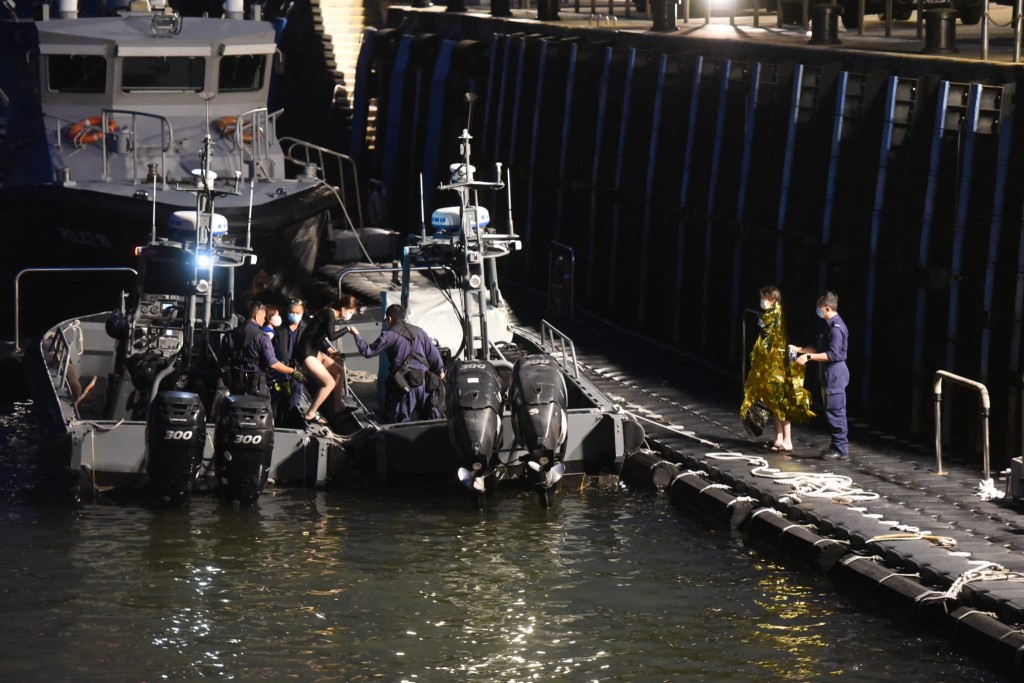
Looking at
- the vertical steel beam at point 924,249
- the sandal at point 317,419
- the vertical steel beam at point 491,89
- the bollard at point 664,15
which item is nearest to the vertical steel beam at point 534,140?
the vertical steel beam at point 491,89

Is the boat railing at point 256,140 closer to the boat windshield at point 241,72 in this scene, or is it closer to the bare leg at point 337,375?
the boat windshield at point 241,72

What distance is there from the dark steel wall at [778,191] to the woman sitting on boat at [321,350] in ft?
16.7

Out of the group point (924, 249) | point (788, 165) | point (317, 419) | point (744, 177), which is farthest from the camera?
point (744, 177)

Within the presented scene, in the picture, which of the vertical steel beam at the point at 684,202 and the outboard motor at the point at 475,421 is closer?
the outboard motor at the point at 475,421

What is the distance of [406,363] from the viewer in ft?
55.7

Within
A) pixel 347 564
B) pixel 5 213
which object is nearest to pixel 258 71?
pixel 5 213

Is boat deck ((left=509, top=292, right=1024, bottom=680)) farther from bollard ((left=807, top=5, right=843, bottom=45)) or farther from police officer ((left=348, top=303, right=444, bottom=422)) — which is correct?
bollard ((left=807, top=5, right=843, bottom=45))

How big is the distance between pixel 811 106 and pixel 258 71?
9.61m

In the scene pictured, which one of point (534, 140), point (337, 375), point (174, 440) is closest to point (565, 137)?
point (534, 140)

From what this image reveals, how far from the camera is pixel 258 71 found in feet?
85.6

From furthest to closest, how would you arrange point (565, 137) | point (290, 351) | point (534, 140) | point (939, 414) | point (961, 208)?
point (534, 140) < point (565, 137) < point (290, 351) < point (961, 208) < point (939, 414)

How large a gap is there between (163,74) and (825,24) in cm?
931

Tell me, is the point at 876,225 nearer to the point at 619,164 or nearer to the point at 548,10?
the point at 619,164

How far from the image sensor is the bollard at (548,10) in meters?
30.2
